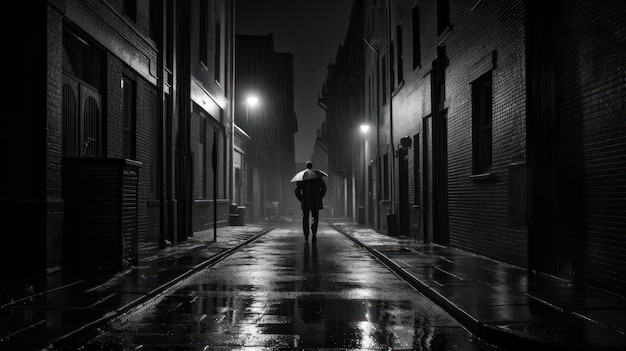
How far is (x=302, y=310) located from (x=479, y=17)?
24.4ft

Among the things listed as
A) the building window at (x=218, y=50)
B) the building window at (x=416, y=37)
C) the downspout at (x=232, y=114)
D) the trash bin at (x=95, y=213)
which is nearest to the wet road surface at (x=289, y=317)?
the trash bin at (x=95, y=213)

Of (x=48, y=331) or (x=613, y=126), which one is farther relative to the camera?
(x=613, y=126)

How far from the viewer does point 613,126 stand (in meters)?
6.56

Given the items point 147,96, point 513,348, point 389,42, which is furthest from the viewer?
point 389,42

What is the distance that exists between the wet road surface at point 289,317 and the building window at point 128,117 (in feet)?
18.1

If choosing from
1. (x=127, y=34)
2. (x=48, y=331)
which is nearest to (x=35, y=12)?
(x=127, y=34)

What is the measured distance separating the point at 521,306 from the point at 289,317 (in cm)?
220

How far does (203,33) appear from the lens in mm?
22156

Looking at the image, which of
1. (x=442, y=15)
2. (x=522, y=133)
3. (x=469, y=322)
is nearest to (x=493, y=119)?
(x=522, y=133)

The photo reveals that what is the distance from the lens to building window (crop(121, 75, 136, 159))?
43.8 feet

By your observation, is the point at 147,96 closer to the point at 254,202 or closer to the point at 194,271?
the point at 194,271

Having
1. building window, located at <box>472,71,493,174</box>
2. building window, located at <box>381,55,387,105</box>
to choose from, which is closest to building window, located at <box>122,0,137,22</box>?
building window, located at <box>472,71,493,174</box>

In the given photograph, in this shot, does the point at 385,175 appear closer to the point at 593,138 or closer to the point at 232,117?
the point at 232,117

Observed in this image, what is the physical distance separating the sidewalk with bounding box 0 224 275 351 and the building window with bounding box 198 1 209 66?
534 inches
